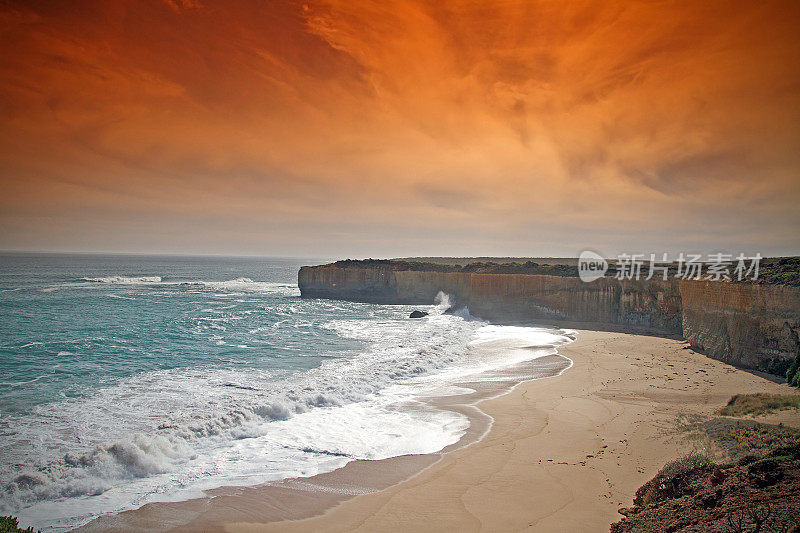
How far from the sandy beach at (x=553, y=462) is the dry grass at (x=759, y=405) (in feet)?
1.23

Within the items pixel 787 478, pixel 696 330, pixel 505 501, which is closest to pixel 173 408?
pixel 505 501

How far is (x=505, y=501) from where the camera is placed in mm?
6344

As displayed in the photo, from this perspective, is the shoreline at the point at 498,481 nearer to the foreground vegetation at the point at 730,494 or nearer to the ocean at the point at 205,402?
the ocean at the point at 205,402

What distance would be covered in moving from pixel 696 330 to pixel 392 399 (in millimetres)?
14055

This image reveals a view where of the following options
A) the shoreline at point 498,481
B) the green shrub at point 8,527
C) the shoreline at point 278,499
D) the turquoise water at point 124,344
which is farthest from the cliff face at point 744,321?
the green shrub at point 8,527

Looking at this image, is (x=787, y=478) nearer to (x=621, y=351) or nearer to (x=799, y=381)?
(x=799, y=381)

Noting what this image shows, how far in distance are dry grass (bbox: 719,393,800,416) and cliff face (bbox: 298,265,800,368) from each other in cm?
508

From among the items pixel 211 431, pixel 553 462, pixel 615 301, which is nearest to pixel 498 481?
pixel 553 462

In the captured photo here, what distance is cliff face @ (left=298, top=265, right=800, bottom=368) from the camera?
1423cm

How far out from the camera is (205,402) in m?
11.5

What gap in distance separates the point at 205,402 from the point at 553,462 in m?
8.57

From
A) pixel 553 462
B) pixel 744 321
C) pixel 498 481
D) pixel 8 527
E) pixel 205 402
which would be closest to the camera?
pixel 8 527

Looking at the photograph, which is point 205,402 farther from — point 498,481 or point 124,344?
point 124,344

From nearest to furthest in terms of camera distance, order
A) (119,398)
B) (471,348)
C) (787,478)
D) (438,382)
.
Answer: (787,478) → (119,398) → (438,382) → (471,348)
